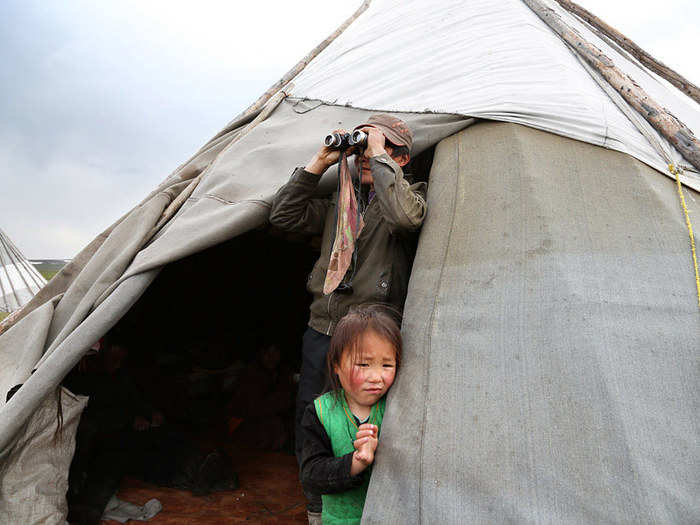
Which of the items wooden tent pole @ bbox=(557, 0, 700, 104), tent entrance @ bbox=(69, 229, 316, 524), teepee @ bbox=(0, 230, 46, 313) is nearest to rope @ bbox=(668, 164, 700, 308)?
tent entrance @ bbox=(69, 229, 316, 524)

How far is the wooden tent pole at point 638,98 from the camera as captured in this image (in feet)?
6.63

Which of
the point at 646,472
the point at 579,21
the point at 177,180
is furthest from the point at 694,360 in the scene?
the point at 579,21

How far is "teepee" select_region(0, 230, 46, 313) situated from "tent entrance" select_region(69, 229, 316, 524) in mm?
6791

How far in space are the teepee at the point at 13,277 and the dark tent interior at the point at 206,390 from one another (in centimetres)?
682

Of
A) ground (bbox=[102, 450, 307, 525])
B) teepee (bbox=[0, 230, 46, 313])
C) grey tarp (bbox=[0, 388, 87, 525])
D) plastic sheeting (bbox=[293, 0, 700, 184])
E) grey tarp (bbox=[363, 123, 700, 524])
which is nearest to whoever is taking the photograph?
grey tarp (bbox=[363, 123, 700, 524])

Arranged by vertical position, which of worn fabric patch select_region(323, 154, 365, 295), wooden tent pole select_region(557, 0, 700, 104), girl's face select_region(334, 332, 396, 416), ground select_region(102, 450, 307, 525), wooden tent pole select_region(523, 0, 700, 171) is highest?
wooden tent pole select_region(557, 0, 700, 104)

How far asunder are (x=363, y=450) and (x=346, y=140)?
1.05m

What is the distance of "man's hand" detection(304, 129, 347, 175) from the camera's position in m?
1.98

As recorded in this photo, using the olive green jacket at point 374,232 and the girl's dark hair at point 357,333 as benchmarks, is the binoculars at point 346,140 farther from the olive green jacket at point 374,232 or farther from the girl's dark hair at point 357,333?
the girl's dark hair at point 357,333

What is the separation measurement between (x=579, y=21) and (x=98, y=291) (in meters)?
4.02

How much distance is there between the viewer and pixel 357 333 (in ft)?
5.16

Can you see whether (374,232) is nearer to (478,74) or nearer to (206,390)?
(478,74)

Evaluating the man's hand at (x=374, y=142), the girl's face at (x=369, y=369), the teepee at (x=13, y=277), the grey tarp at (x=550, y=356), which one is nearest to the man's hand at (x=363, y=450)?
the grey tarp at (x=550, y=356)

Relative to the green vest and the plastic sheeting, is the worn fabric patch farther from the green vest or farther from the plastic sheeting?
the plastic sheeting
